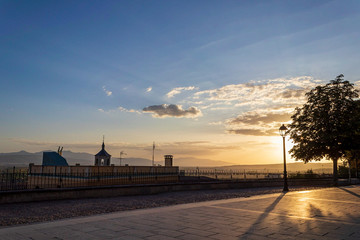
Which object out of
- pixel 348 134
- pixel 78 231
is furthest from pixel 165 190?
pixel 348 134

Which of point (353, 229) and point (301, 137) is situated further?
point (301, 137)

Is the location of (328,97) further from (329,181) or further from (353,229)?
(353,229)

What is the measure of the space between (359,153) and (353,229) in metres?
35.3

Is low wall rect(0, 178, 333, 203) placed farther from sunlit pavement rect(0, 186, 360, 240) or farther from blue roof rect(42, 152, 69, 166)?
blue roof rect(42, 152, 69, 166)

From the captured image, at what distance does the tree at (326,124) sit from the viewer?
29641mm

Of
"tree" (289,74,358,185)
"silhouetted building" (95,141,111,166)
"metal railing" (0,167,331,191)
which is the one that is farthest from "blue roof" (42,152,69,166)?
"tree" (289,74,358,185)

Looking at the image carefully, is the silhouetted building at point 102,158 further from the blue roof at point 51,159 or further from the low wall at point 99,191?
the low wall at point 99,191

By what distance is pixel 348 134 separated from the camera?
28734 mm

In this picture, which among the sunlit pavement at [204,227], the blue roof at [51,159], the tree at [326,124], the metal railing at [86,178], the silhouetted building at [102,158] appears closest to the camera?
the sunlit pavement at [204,227]

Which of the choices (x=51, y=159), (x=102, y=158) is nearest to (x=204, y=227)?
(x=51, y=159)

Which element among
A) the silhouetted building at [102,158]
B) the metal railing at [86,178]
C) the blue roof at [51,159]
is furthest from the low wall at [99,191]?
the silhouetted building at [102,158]

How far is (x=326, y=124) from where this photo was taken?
30.3 m

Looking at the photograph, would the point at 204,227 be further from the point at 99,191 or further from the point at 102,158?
the point at 102,158

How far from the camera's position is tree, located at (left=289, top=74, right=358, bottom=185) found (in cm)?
2964
